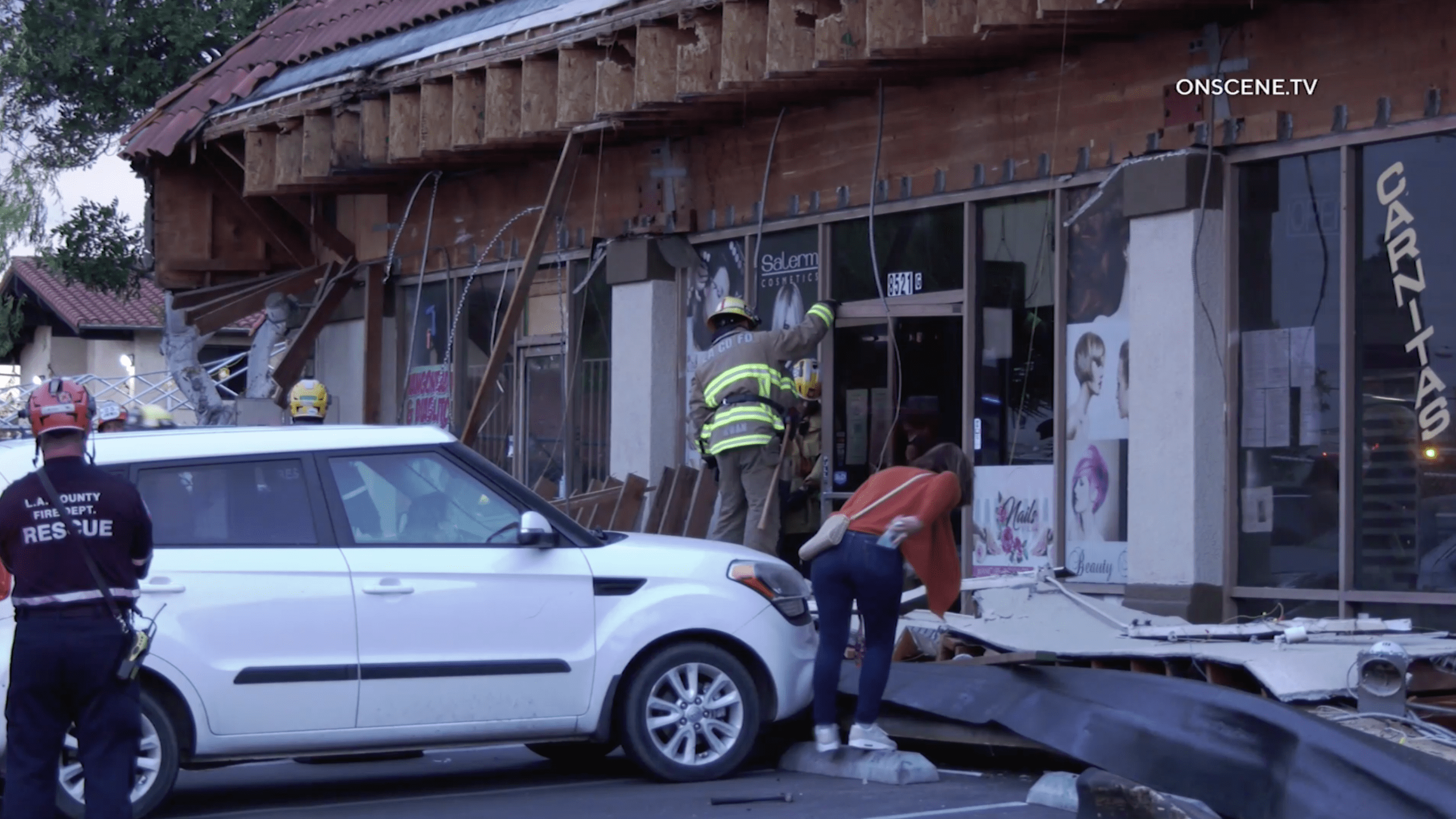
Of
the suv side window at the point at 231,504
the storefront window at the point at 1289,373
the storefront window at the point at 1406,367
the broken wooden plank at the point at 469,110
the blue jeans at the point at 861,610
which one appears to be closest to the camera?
the suv side window at the point at 231,504

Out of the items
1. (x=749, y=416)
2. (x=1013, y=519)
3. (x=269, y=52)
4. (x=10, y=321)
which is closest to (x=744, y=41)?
(x=749, y=416)

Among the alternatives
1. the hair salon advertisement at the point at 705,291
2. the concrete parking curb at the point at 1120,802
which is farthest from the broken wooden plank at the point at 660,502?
the concrete parking curb at the point at 1120,802

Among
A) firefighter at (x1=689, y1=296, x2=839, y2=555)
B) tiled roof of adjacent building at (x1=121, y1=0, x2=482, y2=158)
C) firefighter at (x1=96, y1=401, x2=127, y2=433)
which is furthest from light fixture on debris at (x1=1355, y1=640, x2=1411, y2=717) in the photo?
tiled roof of adjacent building at (x1=121, y1=0, x2=482, y2=158)

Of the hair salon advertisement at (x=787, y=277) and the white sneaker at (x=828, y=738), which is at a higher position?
the hair salon advertisement at (x=787, y=277)

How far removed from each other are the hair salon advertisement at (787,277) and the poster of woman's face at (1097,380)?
2522 mm

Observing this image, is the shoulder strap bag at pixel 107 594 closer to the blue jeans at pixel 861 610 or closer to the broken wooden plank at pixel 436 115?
the blue jeans at pixel 861 610

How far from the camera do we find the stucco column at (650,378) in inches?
567

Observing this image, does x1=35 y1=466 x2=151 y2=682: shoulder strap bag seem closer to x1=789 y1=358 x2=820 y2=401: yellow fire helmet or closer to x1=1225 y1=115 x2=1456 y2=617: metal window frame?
x1=1225 y1=115 x2=1456 y2=617: metal window frame

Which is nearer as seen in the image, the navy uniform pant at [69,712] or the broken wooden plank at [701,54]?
the navy uniform pant at [69,712]

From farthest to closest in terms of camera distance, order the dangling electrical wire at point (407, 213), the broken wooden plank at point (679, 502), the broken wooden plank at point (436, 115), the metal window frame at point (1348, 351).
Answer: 1. the dangling electrical wire at point (407, 213)
2. the broken wooden plank at point (436, 115)
3. the broken wooden plank at point (679, 502)
4. the metal window frame at point (1348, 351)

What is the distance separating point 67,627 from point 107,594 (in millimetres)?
169

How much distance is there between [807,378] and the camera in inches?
518

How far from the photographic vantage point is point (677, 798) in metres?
7.75

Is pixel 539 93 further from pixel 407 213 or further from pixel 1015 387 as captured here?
pixel 1015 387
